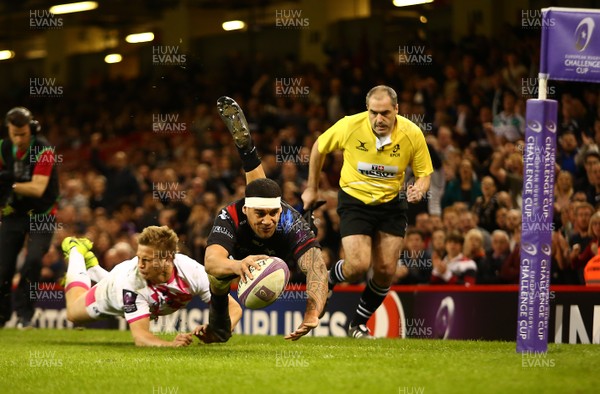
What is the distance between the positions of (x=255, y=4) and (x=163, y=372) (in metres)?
22.7

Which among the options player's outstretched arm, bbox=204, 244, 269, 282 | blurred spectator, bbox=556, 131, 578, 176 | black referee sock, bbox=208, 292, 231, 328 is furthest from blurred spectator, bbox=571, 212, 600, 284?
player's outstretched arm, bbox=204, 244, 269, 282

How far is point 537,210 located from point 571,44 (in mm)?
1414

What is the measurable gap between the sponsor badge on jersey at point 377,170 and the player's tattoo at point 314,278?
1.78 m

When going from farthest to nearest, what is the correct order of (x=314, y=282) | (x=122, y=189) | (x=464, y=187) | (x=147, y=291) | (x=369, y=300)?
(x=122, y=189) < (x=464, y=187) < (x=369, y=300) < (x=147, y=291) < (x=314, y=282)

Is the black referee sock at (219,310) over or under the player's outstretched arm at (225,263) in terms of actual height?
under

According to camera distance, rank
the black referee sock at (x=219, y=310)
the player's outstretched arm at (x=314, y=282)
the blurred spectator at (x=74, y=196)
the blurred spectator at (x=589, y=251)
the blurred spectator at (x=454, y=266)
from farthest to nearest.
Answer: the blurred spectator at (x=74, y=196), the blurred spectator at (x=454, y=266), the blurred spectator at (x=589, y=251), the black referee sock at (x=219, y=310), the player's outstretched arm at (x=314, y=282)

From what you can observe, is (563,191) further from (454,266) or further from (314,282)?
(314,282)

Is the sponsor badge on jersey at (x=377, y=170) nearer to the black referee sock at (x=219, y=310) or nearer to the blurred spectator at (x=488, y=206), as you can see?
the black referee sock at (x=219, y=310)

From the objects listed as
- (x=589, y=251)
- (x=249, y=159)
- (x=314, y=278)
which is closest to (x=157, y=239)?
(x=249, y=159)

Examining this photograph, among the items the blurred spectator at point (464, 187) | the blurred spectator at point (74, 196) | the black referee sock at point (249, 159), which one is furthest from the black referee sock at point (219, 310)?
the blurred spectator at point (74, 196)

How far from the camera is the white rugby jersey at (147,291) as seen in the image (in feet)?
35.1

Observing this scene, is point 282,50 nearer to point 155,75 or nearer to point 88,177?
point 155,75

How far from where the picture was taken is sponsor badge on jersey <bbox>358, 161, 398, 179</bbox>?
37.3 ft

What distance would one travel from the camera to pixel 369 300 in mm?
12039
